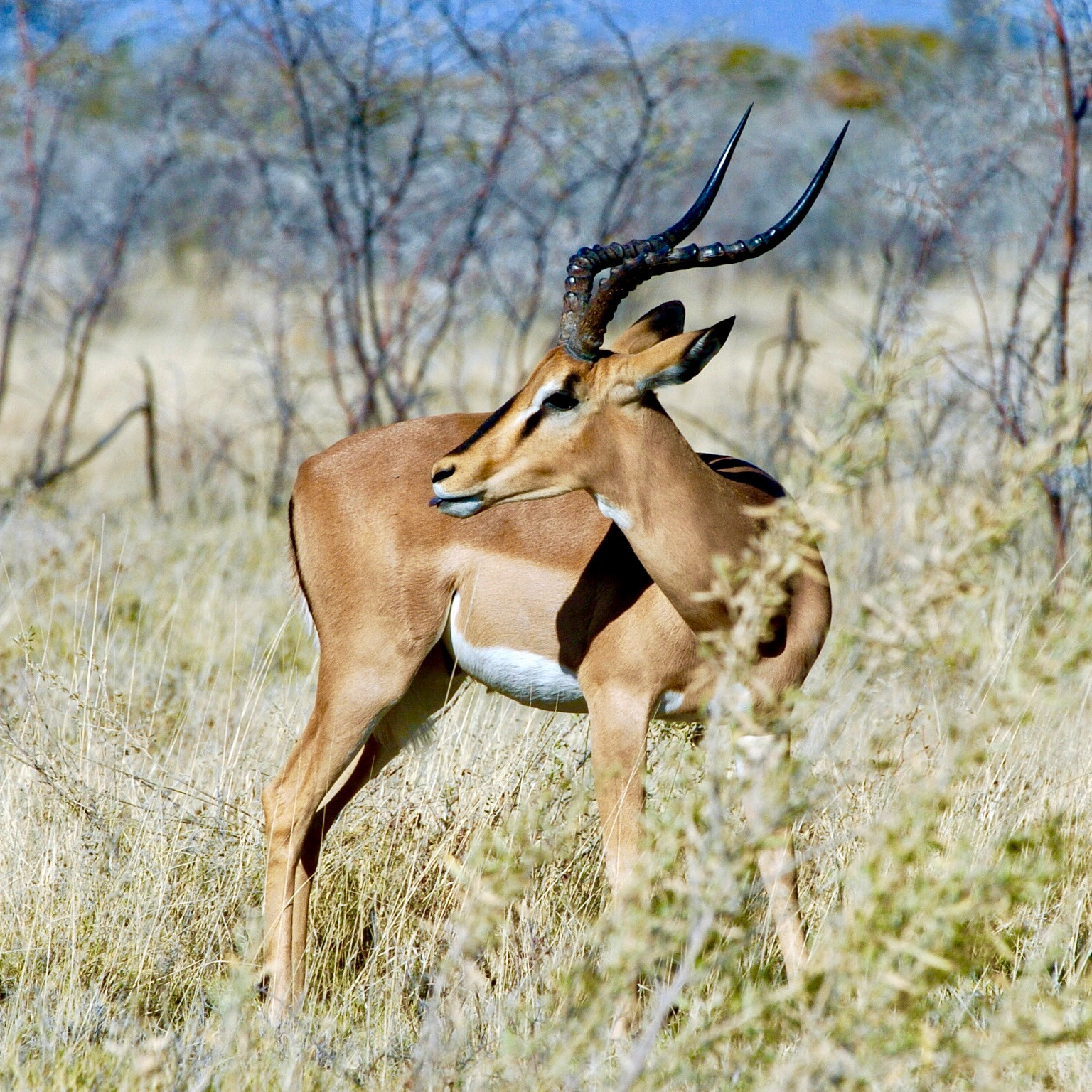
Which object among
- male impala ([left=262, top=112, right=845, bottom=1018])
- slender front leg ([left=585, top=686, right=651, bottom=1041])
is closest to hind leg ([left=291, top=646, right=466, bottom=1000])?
male impala ([left=262, top=112, right=845, bottom=1018])

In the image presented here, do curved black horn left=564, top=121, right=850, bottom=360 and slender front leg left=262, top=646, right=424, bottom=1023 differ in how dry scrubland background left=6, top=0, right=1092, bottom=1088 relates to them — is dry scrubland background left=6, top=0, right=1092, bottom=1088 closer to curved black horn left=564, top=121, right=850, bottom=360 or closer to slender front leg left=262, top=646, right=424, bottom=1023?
slender front leg left=262, top=646, right=424, bottom=1023

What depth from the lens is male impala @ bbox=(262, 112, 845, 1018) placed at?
133 inches

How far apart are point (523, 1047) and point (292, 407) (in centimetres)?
700

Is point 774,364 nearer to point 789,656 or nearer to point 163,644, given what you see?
point 163,644

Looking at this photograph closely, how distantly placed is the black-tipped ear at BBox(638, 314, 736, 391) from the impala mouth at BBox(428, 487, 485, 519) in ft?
1.66

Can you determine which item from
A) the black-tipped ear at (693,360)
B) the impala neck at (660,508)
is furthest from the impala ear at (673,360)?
the impala neck at (660,508)

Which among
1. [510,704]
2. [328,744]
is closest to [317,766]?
[328,744]

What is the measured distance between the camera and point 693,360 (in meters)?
3.31

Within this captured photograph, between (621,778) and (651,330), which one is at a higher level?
(651,330)

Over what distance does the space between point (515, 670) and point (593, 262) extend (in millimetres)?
1158

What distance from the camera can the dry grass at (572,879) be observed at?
2217 mm

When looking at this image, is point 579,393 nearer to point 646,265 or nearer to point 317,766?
point 646,265

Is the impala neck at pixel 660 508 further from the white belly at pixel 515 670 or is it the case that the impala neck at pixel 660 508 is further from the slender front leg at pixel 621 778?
the white belly at pixel 515 670

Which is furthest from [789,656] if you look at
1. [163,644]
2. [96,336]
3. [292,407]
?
[96,336]
